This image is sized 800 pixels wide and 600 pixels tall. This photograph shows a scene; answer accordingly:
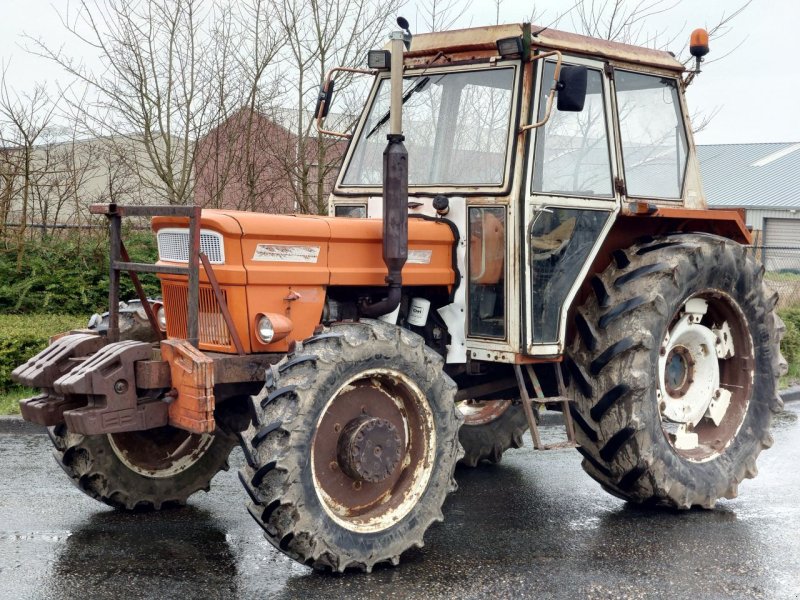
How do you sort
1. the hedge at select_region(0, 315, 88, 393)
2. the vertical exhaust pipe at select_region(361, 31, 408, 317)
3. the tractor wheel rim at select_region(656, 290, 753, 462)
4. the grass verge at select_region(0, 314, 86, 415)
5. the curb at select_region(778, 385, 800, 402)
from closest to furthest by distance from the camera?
the vertical exhaust pipe at select_region(361, 31, 408, 317), the tractor wheel rim at select_region(656, 290, 753, 462), the grass verge at select_region(0, 314, 86, 415), the hedge at select_region(0, 315, 88, 393), the curb at select_region(778, 385, 800, 402)

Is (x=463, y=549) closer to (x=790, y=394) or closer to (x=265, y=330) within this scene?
(x=265, y=330)

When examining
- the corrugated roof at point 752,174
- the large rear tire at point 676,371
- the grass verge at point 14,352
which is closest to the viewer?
the large rear tire at point 676,371

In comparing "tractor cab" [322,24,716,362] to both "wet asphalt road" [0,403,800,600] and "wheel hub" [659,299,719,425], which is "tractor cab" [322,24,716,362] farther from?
"wet asphalt road" [0,403,800,600]

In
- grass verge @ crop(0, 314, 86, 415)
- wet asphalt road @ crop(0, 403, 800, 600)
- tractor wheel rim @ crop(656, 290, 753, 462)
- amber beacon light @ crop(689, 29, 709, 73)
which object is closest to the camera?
wet asphalt road @ crop(0, 403, 800, 600)

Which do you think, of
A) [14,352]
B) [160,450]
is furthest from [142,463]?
[14,352]

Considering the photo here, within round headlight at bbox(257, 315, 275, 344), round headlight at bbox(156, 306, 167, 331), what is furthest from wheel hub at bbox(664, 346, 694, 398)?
round headlight at bbox(156, 306, 167, 331)

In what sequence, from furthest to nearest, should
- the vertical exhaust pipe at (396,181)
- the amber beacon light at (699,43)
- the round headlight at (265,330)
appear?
the amber beacon light at (699,43), the vertical exhaust pipe at (396,181), the round headlight at (265,330)

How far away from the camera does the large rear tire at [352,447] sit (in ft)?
15.5

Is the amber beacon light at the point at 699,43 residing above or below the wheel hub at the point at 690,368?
above

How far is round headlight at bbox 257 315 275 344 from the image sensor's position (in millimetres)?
5176

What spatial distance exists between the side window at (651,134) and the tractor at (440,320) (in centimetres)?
2

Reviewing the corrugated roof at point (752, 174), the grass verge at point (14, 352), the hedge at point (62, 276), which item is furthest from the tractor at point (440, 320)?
the corrugated roof at point (752, 174)

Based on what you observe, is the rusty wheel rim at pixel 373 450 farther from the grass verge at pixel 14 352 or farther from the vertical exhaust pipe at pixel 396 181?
the grass verge at pixel 14 352

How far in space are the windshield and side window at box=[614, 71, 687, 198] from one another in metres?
0.88
